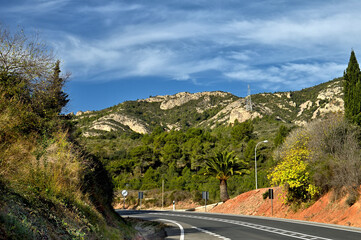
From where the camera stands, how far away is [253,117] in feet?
443

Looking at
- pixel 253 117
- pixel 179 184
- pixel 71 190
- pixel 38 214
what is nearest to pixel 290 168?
pixel 71 190

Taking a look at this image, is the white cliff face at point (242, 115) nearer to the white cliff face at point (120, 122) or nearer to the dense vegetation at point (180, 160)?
the white cliff face at point (120, 122)

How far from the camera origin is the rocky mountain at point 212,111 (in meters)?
131

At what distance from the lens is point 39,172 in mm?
9141

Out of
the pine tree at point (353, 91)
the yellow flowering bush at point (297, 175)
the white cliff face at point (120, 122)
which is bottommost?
the yellow flowering bush at point (297, 175)

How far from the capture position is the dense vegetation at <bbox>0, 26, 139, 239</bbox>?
648cm

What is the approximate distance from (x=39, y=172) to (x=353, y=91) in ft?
105

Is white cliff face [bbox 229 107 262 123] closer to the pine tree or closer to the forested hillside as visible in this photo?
the forested hillside

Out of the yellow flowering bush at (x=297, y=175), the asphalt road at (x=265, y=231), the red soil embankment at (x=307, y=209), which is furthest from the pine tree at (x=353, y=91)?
the asphalt road at (x=265, y=231)

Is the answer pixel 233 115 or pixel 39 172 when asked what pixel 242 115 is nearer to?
pixel 233 115

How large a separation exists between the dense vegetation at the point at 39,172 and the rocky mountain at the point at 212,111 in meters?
107

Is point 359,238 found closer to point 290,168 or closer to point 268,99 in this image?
point 290,168

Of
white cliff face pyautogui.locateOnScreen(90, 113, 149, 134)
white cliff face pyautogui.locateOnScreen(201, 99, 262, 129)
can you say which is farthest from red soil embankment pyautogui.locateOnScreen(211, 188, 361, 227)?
white cliff face pyautogui.locateOnScreen(90, 113, 149, 134)

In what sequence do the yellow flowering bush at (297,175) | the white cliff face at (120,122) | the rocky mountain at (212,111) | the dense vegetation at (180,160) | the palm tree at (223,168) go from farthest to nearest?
the white cliff face at (120,122) < the rocky mountain at (212,111) < the dense vegetation at (180,160) < the palm tree at (223,168) < the yellow flowering bush at (297,175)
